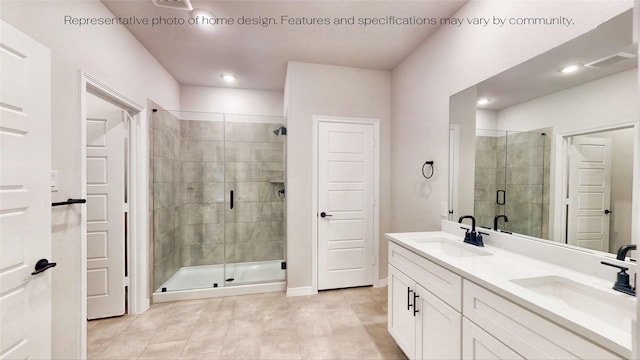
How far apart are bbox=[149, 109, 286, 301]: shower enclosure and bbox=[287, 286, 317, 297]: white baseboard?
28 cm

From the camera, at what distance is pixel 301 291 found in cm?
286

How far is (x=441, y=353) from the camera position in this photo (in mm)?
1345

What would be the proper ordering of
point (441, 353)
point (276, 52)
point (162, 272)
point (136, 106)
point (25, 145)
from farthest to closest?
point (162, 272)
point (276, 52)
point (136, 106)
point (441, 353)
point (25, 145)

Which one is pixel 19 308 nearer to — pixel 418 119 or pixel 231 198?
pixel 231 198

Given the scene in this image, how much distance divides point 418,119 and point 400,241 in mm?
1399

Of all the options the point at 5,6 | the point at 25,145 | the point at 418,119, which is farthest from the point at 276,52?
the point at 25,145

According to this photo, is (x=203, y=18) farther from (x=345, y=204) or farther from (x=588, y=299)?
(x=588, y=299)

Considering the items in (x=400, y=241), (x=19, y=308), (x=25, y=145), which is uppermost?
(x=25, y=145)

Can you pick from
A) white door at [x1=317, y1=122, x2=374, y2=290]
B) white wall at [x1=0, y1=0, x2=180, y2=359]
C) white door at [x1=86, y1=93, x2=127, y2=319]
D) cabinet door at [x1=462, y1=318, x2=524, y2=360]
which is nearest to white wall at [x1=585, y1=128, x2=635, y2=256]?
cabinet door at [x1=462, y1=318, x2=524, y2=360]

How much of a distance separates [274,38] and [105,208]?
2.35 m

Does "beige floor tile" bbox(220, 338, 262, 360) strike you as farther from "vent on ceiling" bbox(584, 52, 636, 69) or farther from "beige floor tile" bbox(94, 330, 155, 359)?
"vent on ceiling" bbox(584, 52, 636, 69)

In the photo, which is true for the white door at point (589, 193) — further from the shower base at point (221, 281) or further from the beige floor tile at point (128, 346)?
the beige floor tile at point (128, 346)

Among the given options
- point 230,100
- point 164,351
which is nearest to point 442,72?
point 230,100

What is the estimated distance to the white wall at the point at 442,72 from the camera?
1328mm
